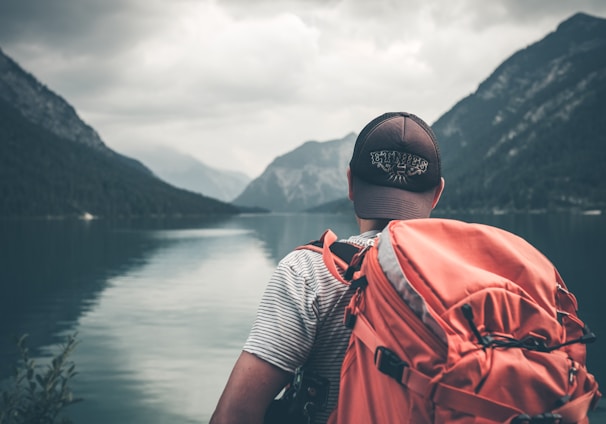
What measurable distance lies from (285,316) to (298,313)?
6cm

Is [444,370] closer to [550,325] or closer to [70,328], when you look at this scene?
[550,325]

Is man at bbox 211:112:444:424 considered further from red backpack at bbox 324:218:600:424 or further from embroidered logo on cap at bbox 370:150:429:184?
red backpack at bbox 324:218:600:424

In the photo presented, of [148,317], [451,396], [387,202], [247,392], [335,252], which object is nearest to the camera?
[451,396]

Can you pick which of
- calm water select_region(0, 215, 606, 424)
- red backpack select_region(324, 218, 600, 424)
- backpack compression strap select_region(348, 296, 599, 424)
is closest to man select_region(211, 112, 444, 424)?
red backpack select_region(324, 218, 600, 424)

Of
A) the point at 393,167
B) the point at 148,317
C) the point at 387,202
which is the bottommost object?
the point at 148,317

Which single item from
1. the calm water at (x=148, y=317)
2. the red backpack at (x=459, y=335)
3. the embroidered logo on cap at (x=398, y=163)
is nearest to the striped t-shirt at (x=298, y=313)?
the red backpack at (x=459, y=335)

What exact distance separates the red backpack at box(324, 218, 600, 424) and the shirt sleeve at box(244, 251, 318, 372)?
234mm

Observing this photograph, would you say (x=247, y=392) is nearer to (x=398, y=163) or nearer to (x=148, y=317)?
(x=398, y=163)

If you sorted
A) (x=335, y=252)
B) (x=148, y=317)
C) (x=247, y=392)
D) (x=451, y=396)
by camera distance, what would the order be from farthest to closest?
(x=148, y=317)
(x=335, y=252)
(x=247, y=392)
(x=451, y=396)

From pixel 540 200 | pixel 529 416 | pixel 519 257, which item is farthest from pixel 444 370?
pixel 540 200

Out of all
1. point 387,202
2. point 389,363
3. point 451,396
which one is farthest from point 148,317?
point 451,396

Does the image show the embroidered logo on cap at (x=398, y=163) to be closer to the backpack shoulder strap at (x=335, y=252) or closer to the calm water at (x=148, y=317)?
the backpack shoulder strap at (x=335, y=252)

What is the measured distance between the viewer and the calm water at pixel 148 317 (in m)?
14.7

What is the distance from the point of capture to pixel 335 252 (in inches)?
94.8
